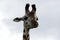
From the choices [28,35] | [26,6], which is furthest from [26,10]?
[28,35]

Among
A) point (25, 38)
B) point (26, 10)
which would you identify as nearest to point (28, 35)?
point (25, 38)

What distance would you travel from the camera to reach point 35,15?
68.2 ft

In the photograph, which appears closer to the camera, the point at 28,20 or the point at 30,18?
the point at 30,18

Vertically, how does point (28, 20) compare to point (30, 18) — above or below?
below

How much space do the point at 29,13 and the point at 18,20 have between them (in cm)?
95

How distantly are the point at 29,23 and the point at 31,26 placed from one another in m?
0.23

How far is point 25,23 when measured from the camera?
21031mm

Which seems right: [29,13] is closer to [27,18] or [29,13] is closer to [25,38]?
[27,18]

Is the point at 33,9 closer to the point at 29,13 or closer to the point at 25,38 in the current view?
the point at 29,13

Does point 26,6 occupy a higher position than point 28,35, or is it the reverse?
point 26,6

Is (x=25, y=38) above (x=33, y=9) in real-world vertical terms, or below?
below

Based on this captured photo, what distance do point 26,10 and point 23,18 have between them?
64 cm

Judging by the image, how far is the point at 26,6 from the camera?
2062 cm

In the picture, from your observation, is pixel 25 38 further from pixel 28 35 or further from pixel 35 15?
pixel 35 15
